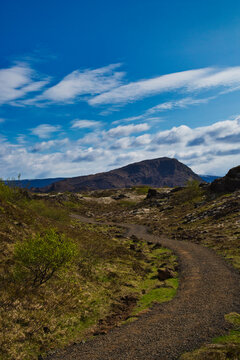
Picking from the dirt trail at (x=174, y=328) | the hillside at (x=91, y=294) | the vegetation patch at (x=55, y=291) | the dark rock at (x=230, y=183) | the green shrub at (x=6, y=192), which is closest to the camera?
the dirt trail at (x=174, y=328)

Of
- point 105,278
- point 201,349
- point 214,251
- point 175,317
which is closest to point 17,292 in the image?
point 105,278

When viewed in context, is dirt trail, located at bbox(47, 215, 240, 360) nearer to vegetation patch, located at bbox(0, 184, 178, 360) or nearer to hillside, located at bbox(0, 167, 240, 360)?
hillside, located at bbox(0, 167, 240, 360)

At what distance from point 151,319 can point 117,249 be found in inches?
825

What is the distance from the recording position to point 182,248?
39.4 metres

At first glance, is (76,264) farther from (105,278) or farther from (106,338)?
(106,338)

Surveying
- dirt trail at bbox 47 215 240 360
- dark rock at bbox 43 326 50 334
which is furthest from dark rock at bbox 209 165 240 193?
dark rock at bbox 43 326 50 334

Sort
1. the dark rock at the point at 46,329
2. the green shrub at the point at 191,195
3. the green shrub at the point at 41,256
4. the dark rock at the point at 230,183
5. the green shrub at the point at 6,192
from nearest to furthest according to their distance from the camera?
the dark rock at the point at 46,329
the green shrub at the point at 41,256
the green shrub at the point at 6,192
the dark rock at the point at 230,183
the green shrub at the point at 191,195

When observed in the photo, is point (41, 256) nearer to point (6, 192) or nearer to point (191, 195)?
point (6, 192)

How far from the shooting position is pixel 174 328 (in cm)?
1424

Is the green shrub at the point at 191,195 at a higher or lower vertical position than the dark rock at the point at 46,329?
higher

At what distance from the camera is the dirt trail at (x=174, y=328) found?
12.2 meters

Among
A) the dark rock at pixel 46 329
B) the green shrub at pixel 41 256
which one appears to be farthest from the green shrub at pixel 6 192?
the dark rock at pixel 46 329

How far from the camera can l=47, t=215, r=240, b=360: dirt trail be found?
1225 cm

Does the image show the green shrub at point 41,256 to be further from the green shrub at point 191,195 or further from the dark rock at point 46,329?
the green shrub at point 191,195
